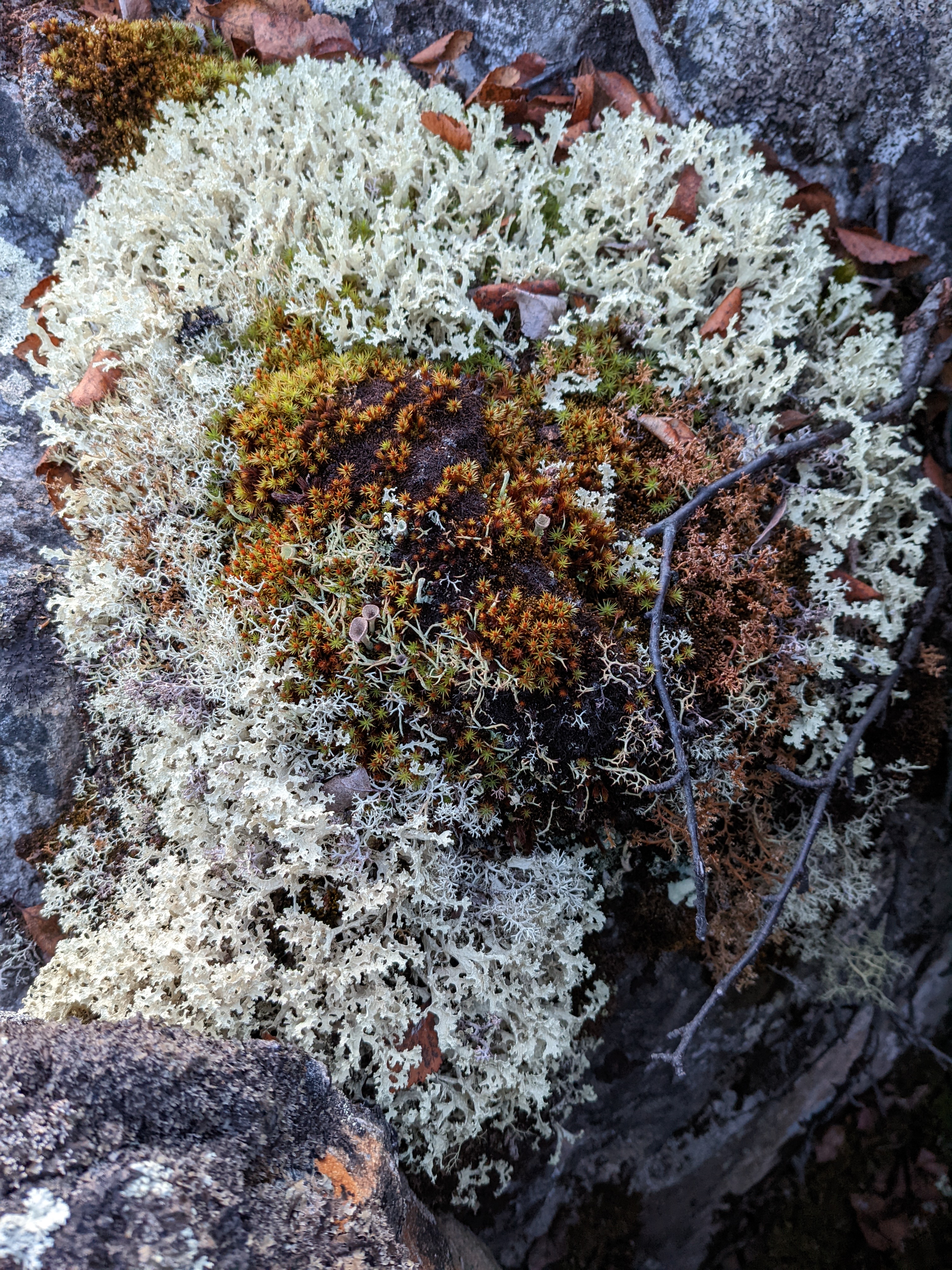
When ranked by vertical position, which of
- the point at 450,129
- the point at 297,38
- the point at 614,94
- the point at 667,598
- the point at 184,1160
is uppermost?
the point at 614,94

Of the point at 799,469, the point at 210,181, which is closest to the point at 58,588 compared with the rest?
the point at 210,181

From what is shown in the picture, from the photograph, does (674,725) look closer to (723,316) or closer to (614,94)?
(723,316)

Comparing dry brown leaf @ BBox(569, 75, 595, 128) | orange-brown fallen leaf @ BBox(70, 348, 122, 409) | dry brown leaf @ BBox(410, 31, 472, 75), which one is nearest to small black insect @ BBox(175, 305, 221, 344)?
orange-brown fallen leaf @ BBox(70, 348, 122, 409)

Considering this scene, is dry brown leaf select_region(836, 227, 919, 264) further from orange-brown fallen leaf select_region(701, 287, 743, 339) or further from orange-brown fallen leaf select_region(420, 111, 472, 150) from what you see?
orange-brown fallen leaf select_region(420, 111, 472, 150)

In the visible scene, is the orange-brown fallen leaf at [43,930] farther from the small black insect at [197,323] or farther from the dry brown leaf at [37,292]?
the dry brown leaf at [37,292]

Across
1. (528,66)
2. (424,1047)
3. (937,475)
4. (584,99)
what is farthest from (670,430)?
(424,1047)

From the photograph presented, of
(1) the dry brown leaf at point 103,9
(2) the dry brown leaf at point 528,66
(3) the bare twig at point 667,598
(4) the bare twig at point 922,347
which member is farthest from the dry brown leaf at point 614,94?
(1) the dry brown leaf at point 103,9

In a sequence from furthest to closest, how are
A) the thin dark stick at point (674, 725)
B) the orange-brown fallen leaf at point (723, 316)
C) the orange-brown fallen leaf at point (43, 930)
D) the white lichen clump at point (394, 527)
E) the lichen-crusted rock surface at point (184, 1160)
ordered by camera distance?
the orange-brown fallen leaf at point (723, 316)
the orange-brown fallen leaf at point (43, 930)
the white lichen clump at point (394, 527)
the thin dark stick at point (674, 725)
the lichen-crusted rock surface at point (184, 1160)
